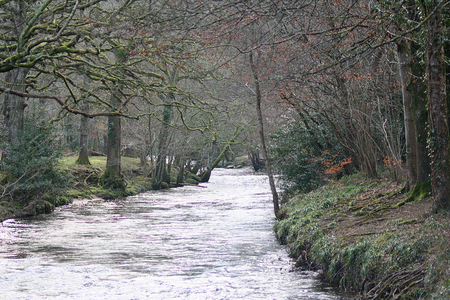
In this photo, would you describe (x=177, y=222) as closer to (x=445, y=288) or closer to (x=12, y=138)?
(x=12, y=138)

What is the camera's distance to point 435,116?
7.78m

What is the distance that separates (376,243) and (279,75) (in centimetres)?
631

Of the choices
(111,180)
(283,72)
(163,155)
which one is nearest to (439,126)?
(283,72)

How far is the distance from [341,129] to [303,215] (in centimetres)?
596

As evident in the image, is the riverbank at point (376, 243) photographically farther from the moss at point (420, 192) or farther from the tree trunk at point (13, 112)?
the tree trunk at point (13, 112)

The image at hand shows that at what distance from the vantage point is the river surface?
26.9 ft

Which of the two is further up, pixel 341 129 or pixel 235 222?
pixel 341 129

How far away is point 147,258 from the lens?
11156 mm

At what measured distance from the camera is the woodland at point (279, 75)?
852 cm

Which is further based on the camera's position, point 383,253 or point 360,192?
point 360,192

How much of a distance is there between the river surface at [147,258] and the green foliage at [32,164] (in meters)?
1.24

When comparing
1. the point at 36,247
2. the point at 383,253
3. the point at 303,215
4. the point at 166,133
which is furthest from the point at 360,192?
the point at 166,133

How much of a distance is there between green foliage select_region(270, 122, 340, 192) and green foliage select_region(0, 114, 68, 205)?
32.6 ft

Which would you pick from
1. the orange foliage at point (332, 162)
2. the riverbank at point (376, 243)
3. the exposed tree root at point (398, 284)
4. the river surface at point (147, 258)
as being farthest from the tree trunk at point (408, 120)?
the orange foliage at point (332, 162)
